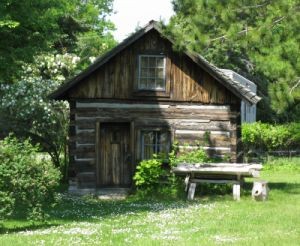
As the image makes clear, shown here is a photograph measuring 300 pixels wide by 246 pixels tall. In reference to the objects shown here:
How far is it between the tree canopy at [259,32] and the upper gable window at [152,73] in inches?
67.9

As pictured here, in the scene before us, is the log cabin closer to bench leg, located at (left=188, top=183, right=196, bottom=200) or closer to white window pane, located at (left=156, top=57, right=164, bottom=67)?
white window pane, located at (left=156, top=57, right=164, bottom=67)

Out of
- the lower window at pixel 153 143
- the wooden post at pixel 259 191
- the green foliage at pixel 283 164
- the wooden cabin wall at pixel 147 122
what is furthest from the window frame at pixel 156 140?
the green foliage at pixel 283 164

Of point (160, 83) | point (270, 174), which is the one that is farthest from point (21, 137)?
point (270, 174)

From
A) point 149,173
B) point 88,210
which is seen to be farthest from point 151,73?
point 88,210

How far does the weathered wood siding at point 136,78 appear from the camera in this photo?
2134 cm

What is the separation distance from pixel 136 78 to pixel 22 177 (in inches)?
363

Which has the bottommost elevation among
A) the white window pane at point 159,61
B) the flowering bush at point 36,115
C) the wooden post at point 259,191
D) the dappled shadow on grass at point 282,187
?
the dappled shadow on grass at point 282,187

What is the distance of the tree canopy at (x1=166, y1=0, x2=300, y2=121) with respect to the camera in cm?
1462

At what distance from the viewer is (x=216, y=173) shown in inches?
750

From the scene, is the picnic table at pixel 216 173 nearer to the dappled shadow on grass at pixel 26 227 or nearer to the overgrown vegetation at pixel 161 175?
the overgrown vegetation at pixel 161 175

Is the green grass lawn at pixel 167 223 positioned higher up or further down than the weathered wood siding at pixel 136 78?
further down

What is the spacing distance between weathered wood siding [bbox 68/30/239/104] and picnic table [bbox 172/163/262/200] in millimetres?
2962

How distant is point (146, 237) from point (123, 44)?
10375 millimetres

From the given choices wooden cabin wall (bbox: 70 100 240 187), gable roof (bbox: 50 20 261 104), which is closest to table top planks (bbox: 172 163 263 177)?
wooden cabin wall (bbox: 70 100 240 187)
